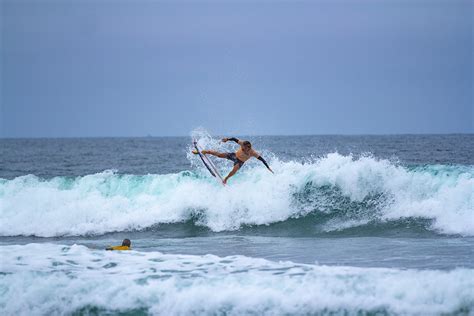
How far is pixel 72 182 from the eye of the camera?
22.7 metres

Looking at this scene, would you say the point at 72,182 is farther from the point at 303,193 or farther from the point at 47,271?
the point at 47,271

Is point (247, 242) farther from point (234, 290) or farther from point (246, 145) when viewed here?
point (234, 290)

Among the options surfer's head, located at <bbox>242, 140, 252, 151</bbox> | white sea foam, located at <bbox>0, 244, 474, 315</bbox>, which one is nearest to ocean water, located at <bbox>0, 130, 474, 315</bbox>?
white sea foam, located at <bbox>0, 244, 474, 315</bbox>

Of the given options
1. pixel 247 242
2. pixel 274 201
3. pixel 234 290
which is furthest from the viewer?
pixel 274 201

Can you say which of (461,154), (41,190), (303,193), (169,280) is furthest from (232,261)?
(461,154)

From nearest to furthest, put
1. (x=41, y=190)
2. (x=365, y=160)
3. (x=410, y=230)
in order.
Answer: (x=410, y=230) → (x=365, y=160) → (x=41, y=190)

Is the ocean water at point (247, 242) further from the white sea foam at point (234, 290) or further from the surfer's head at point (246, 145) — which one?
the surfer's head at point (246, 145)

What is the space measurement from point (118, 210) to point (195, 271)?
374 inches

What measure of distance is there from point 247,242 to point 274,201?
3.65 metres

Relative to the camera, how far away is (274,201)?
18.8 metres

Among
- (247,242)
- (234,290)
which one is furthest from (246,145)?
(234,290)

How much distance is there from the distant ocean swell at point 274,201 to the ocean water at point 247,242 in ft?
0.15

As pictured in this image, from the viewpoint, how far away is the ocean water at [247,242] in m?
9.30

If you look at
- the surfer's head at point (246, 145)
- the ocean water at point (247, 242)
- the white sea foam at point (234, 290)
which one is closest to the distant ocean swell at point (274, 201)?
the ocean water at point (247, 242)
